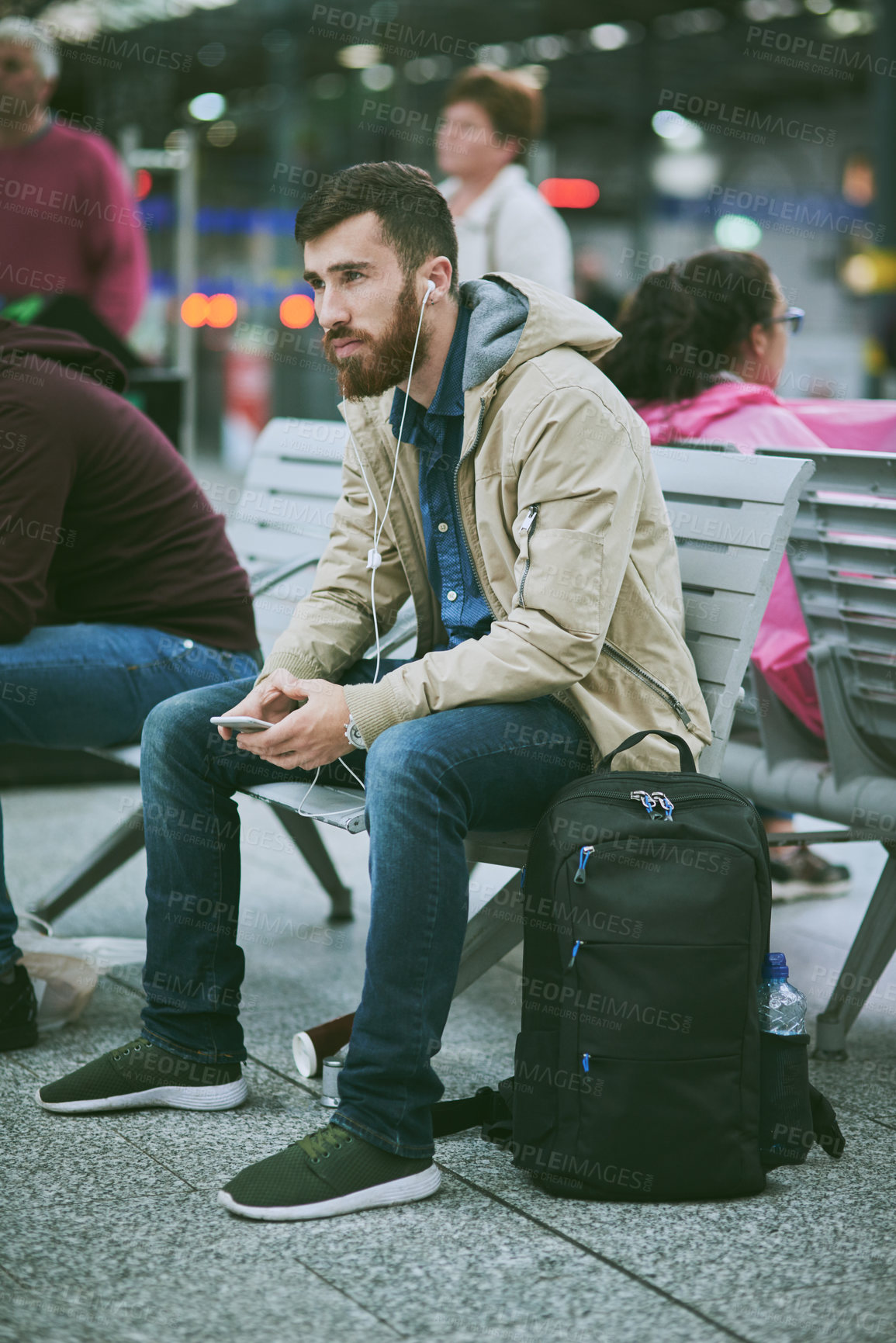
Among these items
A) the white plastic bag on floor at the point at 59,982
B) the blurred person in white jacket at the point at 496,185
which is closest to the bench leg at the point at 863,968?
the white plastic bag on floor at the point at 59,982

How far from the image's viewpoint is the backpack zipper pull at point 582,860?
7.13 feet

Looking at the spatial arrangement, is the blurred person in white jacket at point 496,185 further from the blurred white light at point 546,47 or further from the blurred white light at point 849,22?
the blurred white light at point 546,47

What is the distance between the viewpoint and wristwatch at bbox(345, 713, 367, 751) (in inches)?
92.5

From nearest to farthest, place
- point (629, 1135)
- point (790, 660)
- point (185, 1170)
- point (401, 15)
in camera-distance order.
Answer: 1. point (629, 1135)
2. point (185, 1170)
3. point (790, 660)
4. point (401, 15)

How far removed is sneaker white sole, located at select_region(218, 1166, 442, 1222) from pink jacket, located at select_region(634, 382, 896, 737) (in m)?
1.49

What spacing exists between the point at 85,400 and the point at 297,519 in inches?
37.8

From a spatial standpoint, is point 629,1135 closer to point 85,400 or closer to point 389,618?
point 389,618

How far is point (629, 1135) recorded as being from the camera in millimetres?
2176

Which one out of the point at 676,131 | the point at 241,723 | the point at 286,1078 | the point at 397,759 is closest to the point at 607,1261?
the point at 397,759

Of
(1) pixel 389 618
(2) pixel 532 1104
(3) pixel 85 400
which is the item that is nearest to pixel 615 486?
(1) pixel 389 618

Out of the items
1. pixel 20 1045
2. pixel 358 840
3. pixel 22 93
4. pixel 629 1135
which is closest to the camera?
pixel 629 1135

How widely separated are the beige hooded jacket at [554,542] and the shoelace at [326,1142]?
2.02 feet

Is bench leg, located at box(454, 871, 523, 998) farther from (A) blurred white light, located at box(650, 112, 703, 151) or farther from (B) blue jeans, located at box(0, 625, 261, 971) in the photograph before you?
(A) blurred white light, located at box(650, 112, 703, 151)

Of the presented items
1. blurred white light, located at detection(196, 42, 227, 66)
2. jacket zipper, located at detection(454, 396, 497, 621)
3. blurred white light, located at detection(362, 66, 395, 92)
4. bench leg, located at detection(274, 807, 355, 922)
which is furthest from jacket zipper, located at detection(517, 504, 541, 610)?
blurred white light, located at detection(196, 42, 227, 66)
